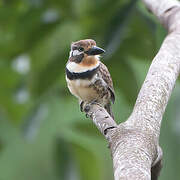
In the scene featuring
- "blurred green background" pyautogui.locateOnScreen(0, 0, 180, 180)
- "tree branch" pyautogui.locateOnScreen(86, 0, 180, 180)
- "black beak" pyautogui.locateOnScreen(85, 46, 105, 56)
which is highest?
"tree branch" pyautogui.locateOnScreen(86, 0, 180, 180)

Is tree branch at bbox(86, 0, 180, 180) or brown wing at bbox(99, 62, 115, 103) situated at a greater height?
tree branch at bbox(86, 0, 180, 180)

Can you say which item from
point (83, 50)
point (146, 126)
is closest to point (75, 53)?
point (83, 50)

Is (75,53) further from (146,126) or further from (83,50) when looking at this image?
(146,126)

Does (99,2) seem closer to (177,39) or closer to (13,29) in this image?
(13,29)

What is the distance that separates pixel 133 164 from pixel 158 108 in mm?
349

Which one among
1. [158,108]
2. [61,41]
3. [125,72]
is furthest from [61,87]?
[158,108]

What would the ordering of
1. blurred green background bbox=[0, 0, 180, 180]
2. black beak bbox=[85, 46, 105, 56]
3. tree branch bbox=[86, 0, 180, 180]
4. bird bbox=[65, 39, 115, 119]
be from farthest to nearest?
blurred green background bbox=[0, 0, 180, 180] < bird bbox=[65, 39, 115, 119] < black beak bbox=[85, 46, 105, 56] < tree branch bbox=[86, 0, 180, 180]

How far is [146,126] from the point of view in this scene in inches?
48.7

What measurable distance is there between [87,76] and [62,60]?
0.28m

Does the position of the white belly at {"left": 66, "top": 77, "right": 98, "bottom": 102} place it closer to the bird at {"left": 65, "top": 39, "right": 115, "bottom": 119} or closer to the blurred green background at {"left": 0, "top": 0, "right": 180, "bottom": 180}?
the bird at {"left": 65, "top": 39, "right": 115, "bottom": 119}

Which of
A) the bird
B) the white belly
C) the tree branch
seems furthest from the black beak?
the tree branch

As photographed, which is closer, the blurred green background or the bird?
the bird

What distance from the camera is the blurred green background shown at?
253 centimetres

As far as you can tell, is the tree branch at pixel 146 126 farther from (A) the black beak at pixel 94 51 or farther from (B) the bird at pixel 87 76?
(B) the bird at pixel 87 76
